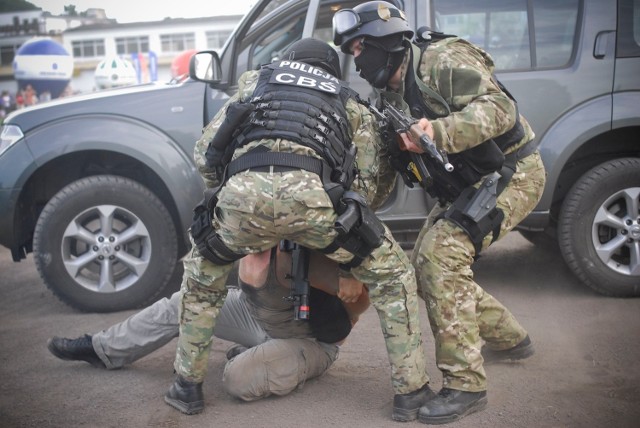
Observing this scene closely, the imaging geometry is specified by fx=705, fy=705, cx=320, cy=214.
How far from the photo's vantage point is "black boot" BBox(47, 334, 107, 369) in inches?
144

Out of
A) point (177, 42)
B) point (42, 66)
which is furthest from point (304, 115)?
point (177, 42)

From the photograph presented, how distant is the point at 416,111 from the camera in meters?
3.35

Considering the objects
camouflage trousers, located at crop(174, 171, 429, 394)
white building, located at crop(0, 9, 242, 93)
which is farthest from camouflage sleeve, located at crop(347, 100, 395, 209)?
white building, located at crop(0, 9, 242, 93)

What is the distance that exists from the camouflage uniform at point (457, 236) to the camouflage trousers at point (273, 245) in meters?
0.12

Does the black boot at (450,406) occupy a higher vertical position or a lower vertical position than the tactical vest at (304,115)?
lower

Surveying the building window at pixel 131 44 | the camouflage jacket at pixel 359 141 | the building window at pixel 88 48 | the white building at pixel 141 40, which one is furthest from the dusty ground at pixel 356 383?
the building window at pixel 88 48

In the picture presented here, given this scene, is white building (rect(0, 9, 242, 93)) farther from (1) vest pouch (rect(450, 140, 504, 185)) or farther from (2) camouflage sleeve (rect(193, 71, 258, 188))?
(1) vest pouch (rect(450, 140, 504, 185))

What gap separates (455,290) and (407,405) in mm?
548

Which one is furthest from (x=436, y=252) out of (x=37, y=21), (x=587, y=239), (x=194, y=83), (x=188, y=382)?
(x=37, y=21)

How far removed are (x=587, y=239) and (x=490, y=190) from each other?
64.7 inches

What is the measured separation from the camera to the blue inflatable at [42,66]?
60.9 feet

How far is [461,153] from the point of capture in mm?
3301

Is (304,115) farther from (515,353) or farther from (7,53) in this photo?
(7,53)

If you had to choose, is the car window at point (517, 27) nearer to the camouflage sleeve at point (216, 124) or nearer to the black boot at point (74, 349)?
the camouflage sleeve at point (216, 124)
